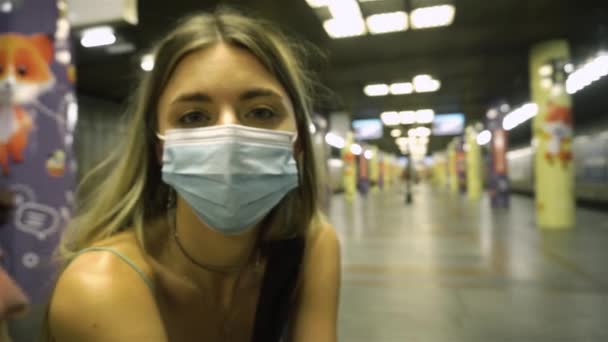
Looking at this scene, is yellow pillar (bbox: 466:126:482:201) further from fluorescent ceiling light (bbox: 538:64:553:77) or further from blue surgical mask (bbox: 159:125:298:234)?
blue surgical mask (bbox: 159:125:298:234)

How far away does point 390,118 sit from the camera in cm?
2353

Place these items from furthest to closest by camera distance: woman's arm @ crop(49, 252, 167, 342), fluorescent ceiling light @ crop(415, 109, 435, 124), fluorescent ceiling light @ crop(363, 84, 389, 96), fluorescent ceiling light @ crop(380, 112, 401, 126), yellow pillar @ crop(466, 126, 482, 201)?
1. yellow pillar @ crop(466, 126, 482, 201)
2. fluorescent ceiling light @ crop(380, 112, 401, 126)
3. fluorescent ceiling light @ crop(415, 109, 435, 124)
4. fluorescent ceiling light @ crop(363, 84, 389, 96)
5. woman's arm @ crop(49, 252, 167, 342)

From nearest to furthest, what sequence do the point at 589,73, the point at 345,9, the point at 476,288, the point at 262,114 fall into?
the point at 262,114
the point at 476,288
the point at 345,9
the point at 589,73

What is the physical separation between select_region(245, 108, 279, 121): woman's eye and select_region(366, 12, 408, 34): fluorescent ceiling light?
24.6 feet

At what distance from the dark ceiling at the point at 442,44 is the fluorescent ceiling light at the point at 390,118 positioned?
4.97m

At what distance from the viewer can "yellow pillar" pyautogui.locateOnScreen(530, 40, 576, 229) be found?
9570mm

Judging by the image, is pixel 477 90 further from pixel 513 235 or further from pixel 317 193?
pixel 317 193

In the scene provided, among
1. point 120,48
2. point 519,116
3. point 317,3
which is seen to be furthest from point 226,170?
point 519,116

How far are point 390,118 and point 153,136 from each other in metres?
22.7

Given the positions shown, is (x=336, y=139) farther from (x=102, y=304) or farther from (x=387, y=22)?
(x=102, y=304)

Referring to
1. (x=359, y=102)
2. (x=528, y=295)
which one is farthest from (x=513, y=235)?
(x=359, y=102)

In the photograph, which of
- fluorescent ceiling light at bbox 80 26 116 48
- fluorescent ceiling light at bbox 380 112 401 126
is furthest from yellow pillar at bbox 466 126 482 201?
fluorescent ceiling light at bbox 80 26 116 48

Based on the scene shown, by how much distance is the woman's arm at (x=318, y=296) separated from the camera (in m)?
1.54

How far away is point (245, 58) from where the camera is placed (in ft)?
4.76
